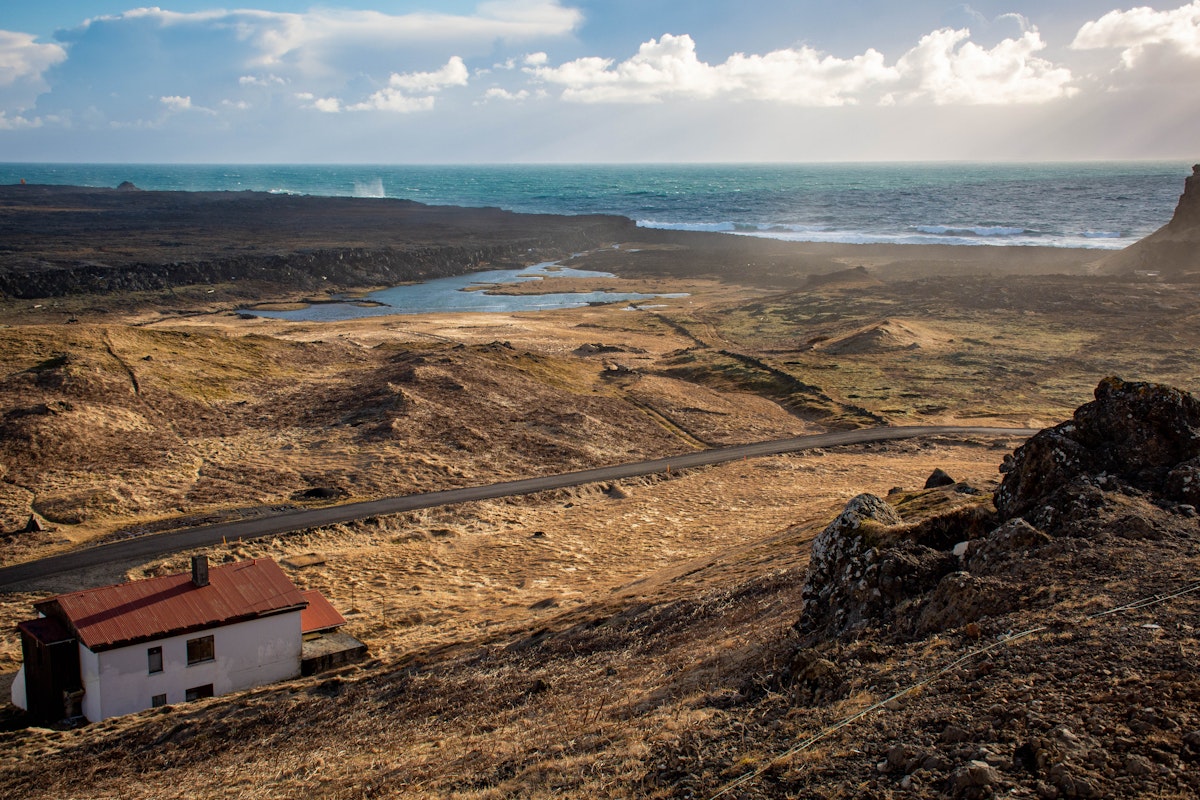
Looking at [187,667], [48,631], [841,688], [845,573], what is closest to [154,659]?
[187,667]

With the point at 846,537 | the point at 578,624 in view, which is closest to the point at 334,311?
the point at 578,624

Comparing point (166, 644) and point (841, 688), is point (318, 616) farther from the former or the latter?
point (841, 688)

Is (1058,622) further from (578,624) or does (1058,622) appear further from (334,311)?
(334,311)

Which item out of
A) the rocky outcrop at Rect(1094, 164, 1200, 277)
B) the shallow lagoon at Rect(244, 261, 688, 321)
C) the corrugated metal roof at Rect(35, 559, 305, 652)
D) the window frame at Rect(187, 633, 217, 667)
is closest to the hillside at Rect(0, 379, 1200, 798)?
the window frame at Rect(187, 633, 217, 667)

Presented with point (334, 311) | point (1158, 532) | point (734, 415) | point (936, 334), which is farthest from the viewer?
point (334, 311)

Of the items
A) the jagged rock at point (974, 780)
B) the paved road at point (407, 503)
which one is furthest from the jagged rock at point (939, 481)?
the jagged rock at point (974, 780)

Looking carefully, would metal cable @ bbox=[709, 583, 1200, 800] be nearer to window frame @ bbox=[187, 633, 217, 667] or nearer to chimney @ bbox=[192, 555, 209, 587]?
window frame @ bbox=[187, 633, 217, 667]
